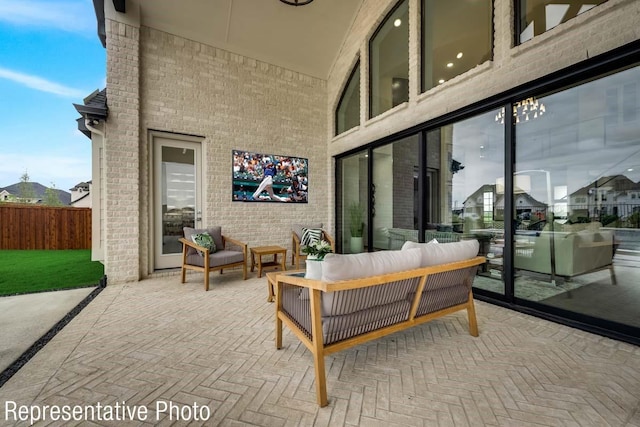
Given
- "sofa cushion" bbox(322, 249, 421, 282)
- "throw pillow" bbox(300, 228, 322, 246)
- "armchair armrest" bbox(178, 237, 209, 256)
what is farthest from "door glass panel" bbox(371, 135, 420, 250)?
"armchair armrest" bbox(178, 237, 209, 256)

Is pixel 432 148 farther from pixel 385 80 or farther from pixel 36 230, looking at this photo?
pixel 36 230

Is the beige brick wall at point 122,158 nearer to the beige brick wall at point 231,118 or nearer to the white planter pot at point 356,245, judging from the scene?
the beige brick wall at point 231,118

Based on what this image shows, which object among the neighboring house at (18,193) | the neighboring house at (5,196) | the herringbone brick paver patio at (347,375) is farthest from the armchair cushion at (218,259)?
the neighboring house at (5,196)

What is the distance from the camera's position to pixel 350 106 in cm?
602

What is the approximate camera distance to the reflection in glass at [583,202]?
93.8 inches

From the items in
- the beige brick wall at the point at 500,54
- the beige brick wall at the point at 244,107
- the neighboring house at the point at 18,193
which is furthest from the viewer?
the neighboring house at the point at 18,193

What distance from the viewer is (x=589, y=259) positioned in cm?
271

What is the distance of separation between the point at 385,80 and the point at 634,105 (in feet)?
11.8

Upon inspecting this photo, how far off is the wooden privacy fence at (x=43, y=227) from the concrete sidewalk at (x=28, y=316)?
16.4 feet

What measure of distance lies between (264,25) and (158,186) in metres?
3.78

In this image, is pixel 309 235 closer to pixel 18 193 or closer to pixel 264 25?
pixel 264 25

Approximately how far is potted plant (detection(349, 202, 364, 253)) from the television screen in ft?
3.91

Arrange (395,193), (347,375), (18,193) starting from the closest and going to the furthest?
(347,375) → (395,193) → (18,193)

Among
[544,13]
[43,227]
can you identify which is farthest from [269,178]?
[43,227]
